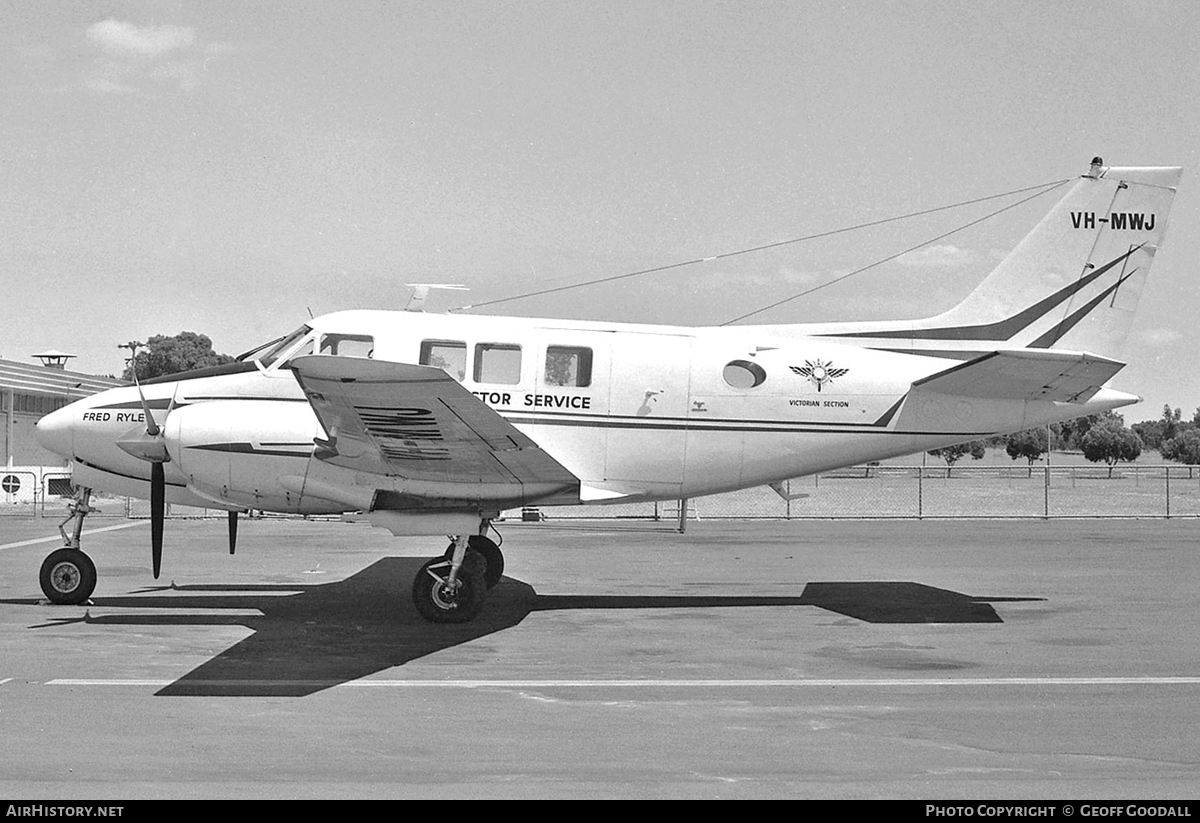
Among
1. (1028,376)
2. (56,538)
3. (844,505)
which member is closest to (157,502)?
(1028,376)

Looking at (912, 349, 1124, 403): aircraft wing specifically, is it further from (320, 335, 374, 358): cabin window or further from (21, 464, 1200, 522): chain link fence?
(21, 464, 1200, 522): chain link fence

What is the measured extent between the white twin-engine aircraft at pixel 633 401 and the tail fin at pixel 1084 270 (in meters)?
0.02

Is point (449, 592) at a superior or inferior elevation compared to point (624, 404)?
inferior

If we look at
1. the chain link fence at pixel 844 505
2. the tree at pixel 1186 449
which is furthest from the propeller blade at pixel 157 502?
the tree at pixel 1186 449

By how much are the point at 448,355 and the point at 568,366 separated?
1.44 metres

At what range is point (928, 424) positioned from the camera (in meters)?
14.0

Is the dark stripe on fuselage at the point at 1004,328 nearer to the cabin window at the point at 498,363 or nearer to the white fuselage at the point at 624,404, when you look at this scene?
the white fuselage at the point at 624,404

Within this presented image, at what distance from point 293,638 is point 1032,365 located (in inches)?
346

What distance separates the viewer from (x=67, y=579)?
13.9 m

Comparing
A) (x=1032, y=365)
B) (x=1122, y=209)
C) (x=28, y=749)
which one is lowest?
(x=28, y=749)

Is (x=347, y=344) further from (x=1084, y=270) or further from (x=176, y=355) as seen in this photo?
(x=176, y=355)

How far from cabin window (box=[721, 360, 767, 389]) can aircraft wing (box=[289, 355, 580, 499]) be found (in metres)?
2.35
